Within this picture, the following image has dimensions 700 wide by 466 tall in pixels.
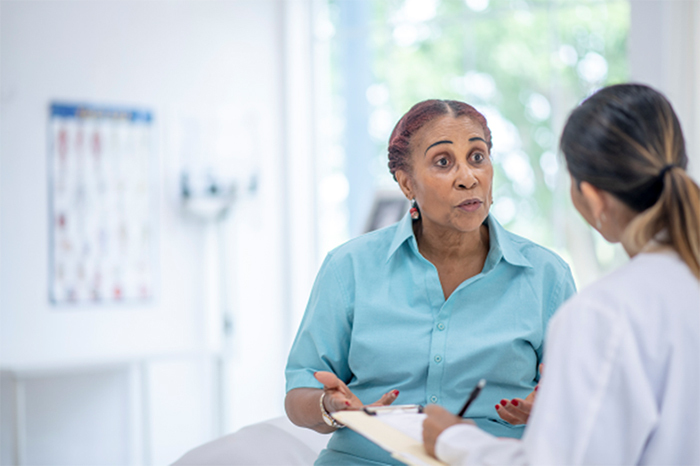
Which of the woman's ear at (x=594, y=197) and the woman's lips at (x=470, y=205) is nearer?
the woman's ear at (x=594, y=197)

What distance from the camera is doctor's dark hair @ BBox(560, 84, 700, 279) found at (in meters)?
0.95

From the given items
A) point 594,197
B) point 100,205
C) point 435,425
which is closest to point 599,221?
point 594,197

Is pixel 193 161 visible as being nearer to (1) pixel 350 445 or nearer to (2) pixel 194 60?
(2) pixel 194 60

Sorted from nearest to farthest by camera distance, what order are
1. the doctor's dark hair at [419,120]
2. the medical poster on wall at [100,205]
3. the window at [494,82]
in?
the doctor's dark hair at [419,120]
the medical poster on wall at [100,205]
the window at [494,82]

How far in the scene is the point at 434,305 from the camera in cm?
152

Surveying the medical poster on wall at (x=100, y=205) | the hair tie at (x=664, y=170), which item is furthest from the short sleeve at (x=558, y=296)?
the medical poster on wall at (x=100, y=205)

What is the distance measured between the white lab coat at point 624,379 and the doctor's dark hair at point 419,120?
29.5 inches

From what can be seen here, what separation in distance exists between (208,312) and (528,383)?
99.5 inches

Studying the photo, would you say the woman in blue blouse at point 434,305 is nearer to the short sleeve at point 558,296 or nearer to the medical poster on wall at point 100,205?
the short sleeve at point 558,296

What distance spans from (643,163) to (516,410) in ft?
1.97

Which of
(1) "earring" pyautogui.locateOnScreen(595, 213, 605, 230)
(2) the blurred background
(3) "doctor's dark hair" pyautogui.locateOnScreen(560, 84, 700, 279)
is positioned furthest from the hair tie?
(2) the blurred background

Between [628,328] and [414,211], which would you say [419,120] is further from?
[628,328]

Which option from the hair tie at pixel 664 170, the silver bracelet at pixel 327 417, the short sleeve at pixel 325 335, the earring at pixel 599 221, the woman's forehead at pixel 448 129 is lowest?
the silver bracelet at pixel 327 417

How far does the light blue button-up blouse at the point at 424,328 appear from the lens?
1.46 metres
